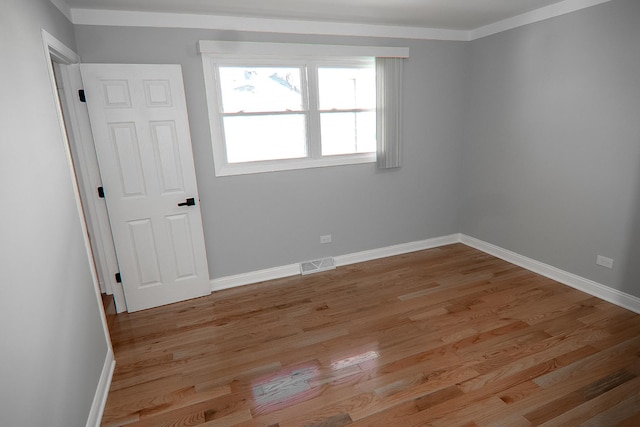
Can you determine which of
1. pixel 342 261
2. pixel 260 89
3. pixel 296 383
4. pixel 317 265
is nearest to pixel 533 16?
pixel 260 89

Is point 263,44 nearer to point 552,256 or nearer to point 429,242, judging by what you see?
point 429,242

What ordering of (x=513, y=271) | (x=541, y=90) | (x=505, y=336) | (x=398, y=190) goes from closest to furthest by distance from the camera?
1. (x=505, y=336)
2. (x=541, y=90)
3. (x=513, y=271)
4. (x=398, y=190)

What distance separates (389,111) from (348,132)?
50cm

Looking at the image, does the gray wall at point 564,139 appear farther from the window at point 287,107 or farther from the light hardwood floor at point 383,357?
the window at point 287,107

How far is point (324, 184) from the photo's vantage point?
3.83 m

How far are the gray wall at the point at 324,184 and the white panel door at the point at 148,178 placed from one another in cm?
15

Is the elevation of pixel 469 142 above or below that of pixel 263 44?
below

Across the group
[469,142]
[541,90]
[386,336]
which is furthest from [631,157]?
[386,336]

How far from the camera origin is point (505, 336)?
8.57 feet

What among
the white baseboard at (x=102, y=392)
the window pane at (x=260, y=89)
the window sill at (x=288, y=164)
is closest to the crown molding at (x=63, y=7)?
the window pane at (x=260, y=89)

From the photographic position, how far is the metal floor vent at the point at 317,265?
12.7ft

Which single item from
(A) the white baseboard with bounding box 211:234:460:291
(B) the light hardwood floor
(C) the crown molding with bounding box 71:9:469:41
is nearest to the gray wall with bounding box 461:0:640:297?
(B) the light hardwood floor

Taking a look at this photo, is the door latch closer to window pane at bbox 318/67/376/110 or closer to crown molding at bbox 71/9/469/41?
crown molding at bbox 71/9/469/41

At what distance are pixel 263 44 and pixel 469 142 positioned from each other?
2731 millimetres
